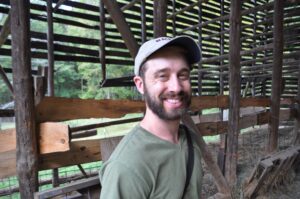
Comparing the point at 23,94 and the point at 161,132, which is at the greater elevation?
the point at 23,94

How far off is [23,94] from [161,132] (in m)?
1.05

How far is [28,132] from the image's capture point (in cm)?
185

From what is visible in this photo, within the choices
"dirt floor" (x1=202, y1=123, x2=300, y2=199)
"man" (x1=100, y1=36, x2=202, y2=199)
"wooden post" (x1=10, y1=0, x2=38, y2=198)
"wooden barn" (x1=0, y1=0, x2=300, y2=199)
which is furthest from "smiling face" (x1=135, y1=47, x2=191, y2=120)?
"dirt floor" (x1=202, y1=123, x2=300, y2=199)

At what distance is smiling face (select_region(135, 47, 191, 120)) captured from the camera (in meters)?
1.16

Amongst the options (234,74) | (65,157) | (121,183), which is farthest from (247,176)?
(121,183)

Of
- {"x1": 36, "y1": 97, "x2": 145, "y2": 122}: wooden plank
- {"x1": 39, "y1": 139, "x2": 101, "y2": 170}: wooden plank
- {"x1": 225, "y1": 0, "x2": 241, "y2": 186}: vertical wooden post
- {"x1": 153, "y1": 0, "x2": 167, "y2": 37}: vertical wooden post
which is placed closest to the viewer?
{"x1": 36, "y1": 97, "x2": 145, "y2": 122}: wooden plank

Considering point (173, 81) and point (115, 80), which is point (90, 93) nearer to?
point (115, 80)

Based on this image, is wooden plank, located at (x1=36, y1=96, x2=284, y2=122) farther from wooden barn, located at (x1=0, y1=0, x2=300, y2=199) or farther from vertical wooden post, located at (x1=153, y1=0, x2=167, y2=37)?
vertical wooden post, located at (x1=153, y1=0, x2=167, y2=37)

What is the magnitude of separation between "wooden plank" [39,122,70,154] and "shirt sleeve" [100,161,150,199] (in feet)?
2.98

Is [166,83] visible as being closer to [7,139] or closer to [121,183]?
[121,183]

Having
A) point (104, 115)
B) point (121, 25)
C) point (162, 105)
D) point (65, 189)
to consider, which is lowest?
point (65, 189)

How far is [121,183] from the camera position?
0.94 meters

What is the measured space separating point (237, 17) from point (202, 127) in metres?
1.31

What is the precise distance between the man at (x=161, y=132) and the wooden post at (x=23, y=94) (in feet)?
3.05
